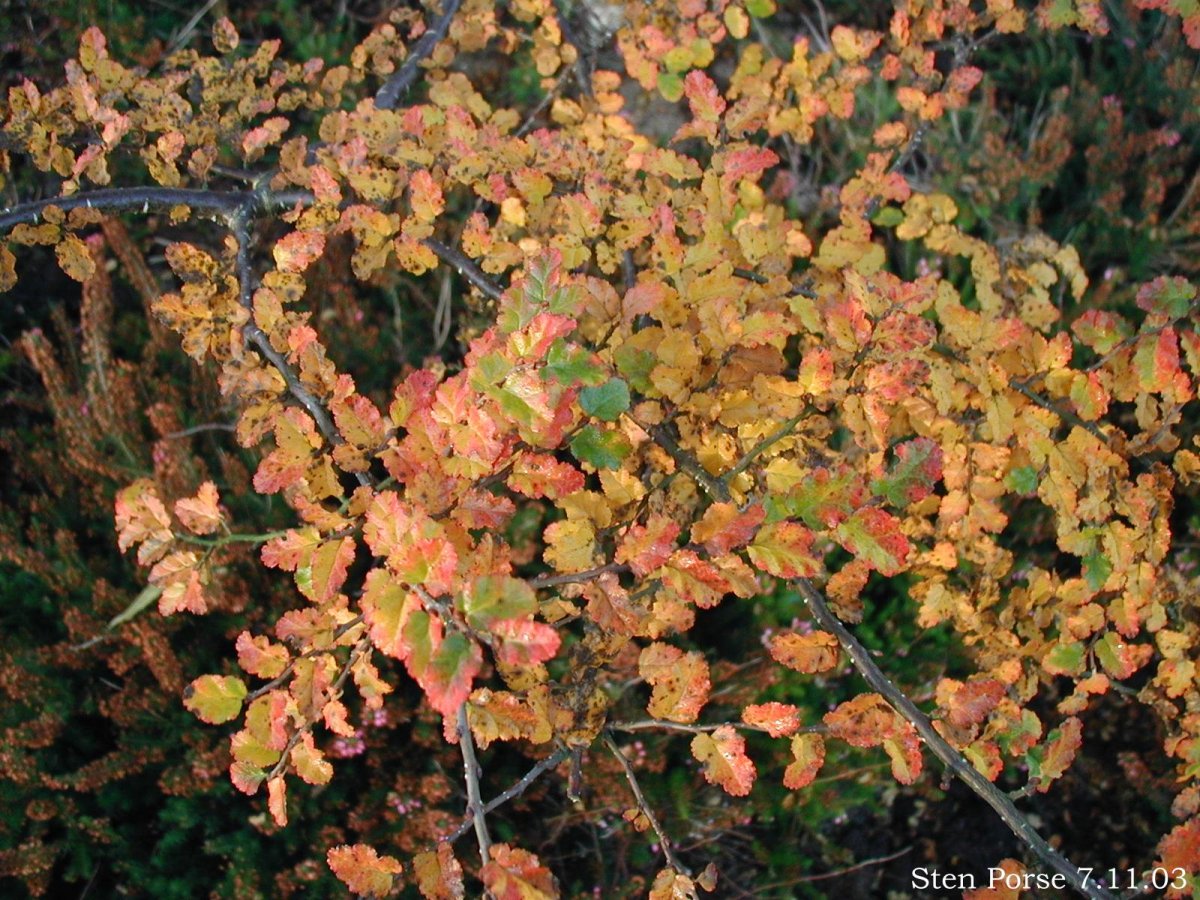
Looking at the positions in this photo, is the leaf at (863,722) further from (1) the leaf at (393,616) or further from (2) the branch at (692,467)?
(1) the leaf at (393,616)

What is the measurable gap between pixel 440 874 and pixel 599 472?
0.50 m

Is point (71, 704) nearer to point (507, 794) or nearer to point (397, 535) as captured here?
point (507, 794)

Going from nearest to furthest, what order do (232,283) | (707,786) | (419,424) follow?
(419,424), (232,283), (707,786)

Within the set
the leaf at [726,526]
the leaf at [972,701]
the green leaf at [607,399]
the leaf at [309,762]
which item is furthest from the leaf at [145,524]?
the leaf at [972,701]

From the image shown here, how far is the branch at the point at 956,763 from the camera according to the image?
963 millimetres

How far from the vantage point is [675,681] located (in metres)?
1.13

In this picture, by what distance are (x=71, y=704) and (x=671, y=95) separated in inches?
67.0

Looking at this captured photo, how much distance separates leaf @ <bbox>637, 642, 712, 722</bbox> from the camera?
3.68 feet

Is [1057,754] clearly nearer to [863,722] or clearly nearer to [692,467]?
[863,722]

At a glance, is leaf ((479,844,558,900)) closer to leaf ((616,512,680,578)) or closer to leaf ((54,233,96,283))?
leaf ((616,512,680,578))

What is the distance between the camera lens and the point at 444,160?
148cm

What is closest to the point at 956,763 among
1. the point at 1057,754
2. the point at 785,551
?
the point at 1057,754

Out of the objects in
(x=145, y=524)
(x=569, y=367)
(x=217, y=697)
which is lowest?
(x=217, y=697)

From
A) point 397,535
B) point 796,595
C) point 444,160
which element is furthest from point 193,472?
point 796,595
